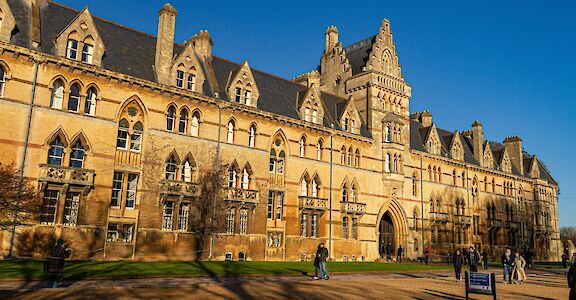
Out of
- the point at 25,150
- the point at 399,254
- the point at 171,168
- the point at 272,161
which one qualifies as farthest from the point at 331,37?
the point at 25,150

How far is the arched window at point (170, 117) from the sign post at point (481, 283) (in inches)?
957

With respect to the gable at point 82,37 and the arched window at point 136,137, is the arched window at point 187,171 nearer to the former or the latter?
the arched window at point 136,137

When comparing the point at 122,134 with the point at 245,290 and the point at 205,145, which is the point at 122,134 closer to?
the point at 205,145

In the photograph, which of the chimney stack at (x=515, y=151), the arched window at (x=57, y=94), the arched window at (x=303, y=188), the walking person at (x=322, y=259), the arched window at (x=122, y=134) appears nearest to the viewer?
the walking person at (x=322, y=259)

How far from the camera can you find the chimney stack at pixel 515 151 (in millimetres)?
74875

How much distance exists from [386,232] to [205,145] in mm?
26371

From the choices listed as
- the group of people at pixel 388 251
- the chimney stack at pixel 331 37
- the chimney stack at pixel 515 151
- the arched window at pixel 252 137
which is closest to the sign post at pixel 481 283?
the arched window at pixel 252 137

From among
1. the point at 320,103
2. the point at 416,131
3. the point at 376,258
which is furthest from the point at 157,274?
the point at 416,131

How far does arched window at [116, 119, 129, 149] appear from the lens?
32.6 metres

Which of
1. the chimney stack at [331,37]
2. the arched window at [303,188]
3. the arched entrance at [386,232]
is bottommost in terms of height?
the arched entrance at [386,232]

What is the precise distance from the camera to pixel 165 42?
3619cm

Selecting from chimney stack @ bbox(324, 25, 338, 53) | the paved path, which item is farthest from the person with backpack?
chimney stack @ bbox(324, 25, 338, 53)

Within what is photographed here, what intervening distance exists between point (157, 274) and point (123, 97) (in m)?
15.2

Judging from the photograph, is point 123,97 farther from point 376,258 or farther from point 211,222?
point 376,258
